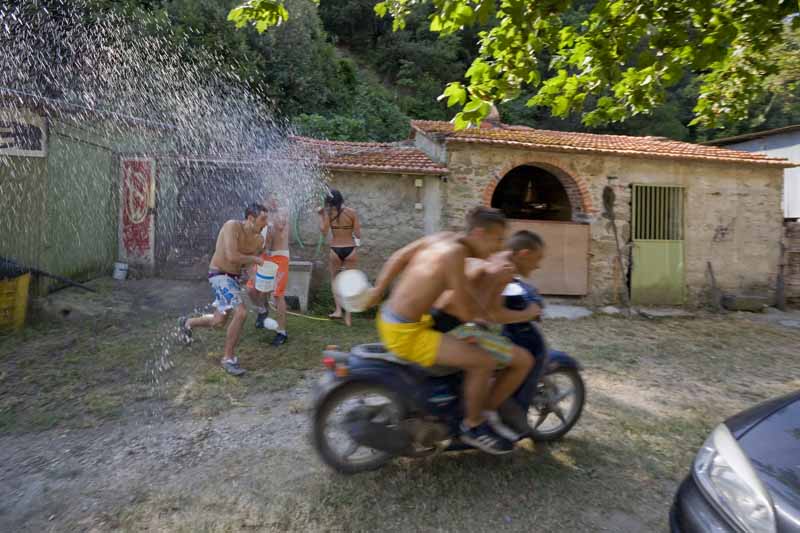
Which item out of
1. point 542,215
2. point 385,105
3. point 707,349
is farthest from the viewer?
point 385,105

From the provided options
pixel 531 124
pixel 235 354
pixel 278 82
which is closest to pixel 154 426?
pixel 235 354

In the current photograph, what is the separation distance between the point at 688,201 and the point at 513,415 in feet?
30.2

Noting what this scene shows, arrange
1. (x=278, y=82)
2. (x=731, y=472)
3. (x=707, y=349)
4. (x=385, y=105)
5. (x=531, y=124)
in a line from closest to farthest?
(x=731, y=472), (x=707, y=349), (x=278, y=82), (x=385, y=105), (x=531, y=124)

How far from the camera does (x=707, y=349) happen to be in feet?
24.1

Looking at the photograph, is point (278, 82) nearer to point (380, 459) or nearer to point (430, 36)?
point (430, 36)

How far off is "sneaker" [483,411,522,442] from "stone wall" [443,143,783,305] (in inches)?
261

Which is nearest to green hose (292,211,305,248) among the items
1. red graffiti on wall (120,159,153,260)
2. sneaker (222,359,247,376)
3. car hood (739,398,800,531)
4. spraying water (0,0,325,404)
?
spraying water (0,0,325,404)

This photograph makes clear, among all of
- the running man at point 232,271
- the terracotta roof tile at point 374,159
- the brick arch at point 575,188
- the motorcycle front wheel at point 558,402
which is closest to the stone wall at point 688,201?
the brick arch at point 575,188

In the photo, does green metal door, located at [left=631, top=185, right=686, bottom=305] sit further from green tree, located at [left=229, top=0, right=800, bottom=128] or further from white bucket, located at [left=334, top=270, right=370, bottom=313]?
white bucket, located at [left=334, top=270, right=370, bottom=313]

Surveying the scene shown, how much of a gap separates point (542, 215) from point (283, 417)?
34.6 feet

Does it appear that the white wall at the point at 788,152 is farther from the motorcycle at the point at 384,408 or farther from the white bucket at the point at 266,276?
the motorcycle at the point at 384,408

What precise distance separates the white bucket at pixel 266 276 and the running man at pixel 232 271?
50 cm

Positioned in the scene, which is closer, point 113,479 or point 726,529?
point 726,529

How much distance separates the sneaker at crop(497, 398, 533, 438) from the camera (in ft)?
10.9
